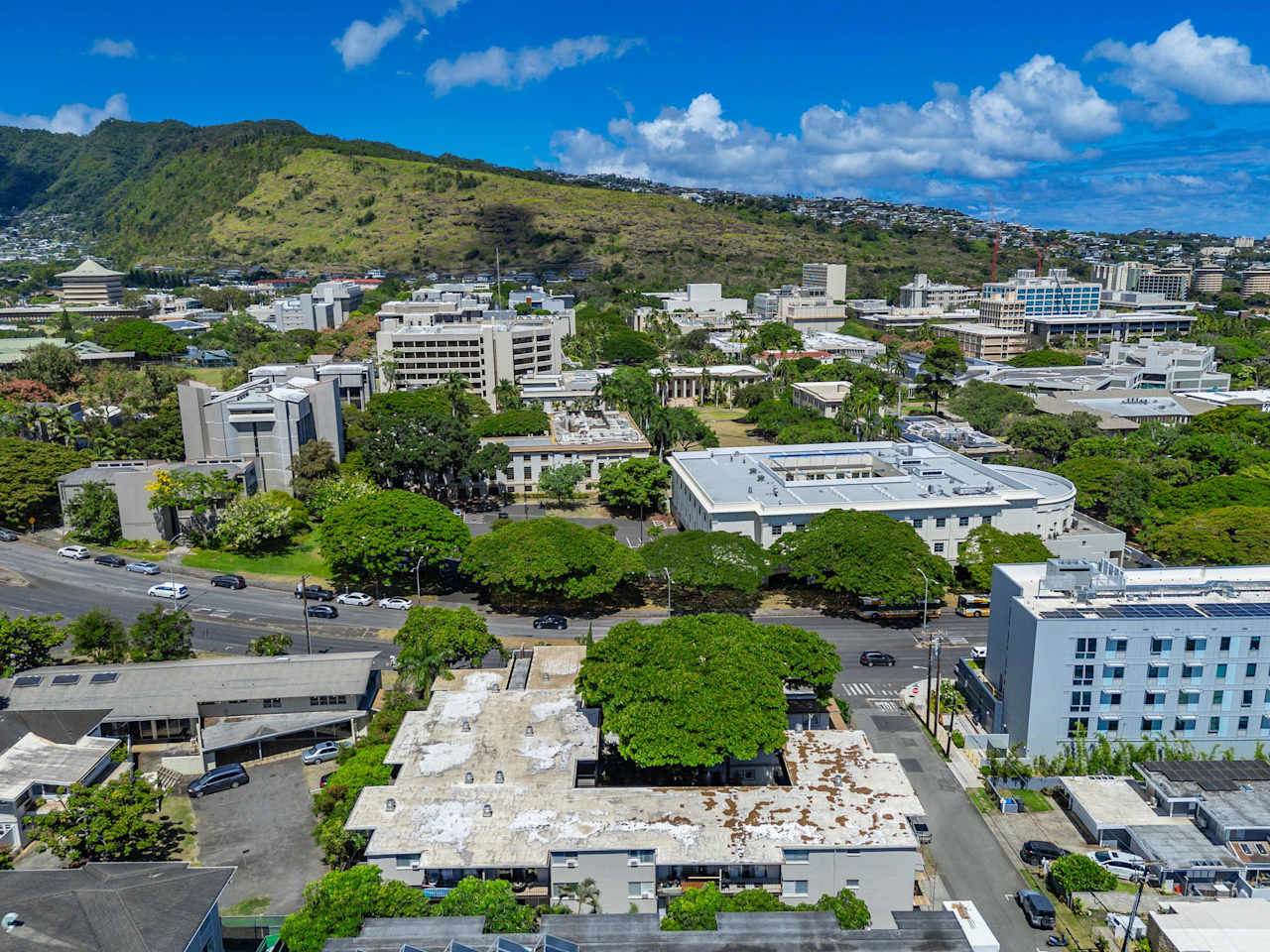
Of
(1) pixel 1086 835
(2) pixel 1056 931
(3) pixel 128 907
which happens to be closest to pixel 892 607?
(1) pixel 1086 835

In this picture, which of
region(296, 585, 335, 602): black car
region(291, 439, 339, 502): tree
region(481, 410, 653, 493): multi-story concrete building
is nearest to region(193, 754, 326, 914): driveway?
region(296, 585, 335, 602): black car

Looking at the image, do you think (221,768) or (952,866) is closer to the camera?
(952,866)

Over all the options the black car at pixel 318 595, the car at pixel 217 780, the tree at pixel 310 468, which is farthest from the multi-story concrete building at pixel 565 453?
the car at pixel 217 780

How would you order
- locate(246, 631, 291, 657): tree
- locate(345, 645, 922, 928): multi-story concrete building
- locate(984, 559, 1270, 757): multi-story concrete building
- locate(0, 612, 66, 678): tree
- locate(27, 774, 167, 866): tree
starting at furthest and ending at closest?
1. locate(246, 631, 291, 657): tree
2. locate(0, 612, 66, 678): tree
3. locate(984, 559, 1270, 757): multi-story concrete building
4. locate(27, 774, 167, 866): tree
5. locate(345, 645, 922, 928): multi-story concrete building

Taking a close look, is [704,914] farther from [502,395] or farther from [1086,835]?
[502,395]

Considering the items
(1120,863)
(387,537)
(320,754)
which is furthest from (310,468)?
(1120,863)

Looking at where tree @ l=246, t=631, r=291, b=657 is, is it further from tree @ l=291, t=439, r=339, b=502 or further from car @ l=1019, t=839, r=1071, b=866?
car @ l=1019, t=839, r=1071, b=866
